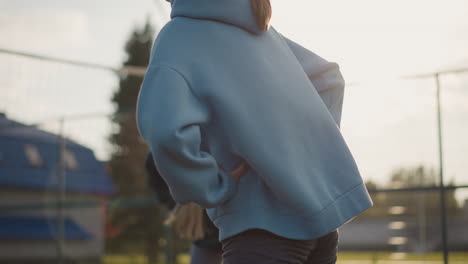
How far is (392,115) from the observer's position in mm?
4086

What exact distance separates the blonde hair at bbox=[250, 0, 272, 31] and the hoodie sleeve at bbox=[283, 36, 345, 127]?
0.21 metres

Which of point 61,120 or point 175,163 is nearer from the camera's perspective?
point 175,163

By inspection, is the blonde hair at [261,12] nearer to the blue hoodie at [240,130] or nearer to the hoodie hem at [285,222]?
the blue hoodie at [240,130]

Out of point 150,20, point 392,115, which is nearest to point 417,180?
point 392,115

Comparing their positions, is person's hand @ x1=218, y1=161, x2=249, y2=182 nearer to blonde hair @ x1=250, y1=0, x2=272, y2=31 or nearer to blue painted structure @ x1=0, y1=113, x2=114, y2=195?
Result: blonde hair @ x1=250, y1=0, x2=272, y2=31

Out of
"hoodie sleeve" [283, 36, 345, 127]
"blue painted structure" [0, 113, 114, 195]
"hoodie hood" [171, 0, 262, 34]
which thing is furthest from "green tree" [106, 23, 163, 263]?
"hoodie hood" [171, 0, 262, 34]

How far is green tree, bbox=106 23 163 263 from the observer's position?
48.1 feet

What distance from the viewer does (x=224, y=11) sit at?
1297 mm

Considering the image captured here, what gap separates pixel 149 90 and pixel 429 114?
10.0ft

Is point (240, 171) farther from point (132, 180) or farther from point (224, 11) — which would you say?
point (132, 180)

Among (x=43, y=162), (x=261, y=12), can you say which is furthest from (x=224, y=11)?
(x=43, y=162)

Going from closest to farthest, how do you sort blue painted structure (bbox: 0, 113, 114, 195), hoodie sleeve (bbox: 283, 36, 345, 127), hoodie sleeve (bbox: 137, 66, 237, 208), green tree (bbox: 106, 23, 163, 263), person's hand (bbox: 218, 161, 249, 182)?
hoodie sleeve (bbox: 137, 66, 237, 208) < person's hand (bbox: 218, 161, 249, 182) < hoodie sleeve (bbox: 283, 36, 345, 127) < blue painted structure (bbox: 0, 113, 114, 195) < green tree (bbox: 106, 23, 163, 263)

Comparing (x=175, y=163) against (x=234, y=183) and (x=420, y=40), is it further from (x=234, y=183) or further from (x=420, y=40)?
(x=420, y=40)

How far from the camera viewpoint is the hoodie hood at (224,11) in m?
1.30
